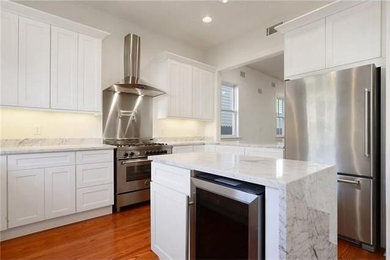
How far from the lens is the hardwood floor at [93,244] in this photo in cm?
198

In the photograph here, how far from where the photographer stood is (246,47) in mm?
4094

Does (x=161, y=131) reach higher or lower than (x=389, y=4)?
lower

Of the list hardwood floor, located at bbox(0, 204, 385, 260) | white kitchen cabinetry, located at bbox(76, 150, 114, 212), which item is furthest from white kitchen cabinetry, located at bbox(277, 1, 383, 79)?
white kitchen cabinetry, located at bbox(76, 150, 114, 212)

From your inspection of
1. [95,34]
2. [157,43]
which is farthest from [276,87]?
[95,34]

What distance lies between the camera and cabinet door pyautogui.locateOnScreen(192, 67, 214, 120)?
14.4 ft

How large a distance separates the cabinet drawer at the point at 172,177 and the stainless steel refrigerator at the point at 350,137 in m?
1.68

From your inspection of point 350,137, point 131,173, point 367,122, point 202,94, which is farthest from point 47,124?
point 367,122

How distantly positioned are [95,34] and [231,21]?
2.19 metres

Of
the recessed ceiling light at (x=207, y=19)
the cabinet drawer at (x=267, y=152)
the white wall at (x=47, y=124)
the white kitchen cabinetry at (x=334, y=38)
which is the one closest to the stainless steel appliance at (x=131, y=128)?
the white wall at (x=47, y=124)

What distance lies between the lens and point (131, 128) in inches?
152

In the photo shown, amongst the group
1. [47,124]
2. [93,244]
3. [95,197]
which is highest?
[47,124]

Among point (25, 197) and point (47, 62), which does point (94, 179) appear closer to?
point (25, 197)

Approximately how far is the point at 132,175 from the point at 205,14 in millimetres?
2784

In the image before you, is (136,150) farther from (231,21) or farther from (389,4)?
(389,4)
